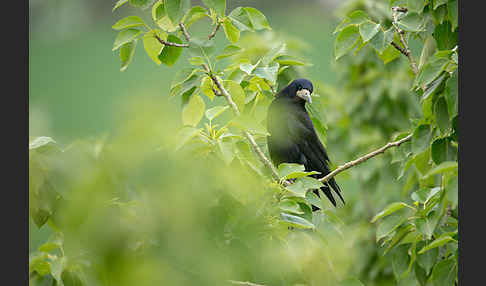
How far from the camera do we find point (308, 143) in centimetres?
308

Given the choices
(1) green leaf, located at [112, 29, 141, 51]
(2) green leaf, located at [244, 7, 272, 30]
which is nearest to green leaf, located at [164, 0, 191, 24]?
(1) green leaf, located at [112, 29, 141, 51]

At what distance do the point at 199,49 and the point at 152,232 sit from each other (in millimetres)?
1103

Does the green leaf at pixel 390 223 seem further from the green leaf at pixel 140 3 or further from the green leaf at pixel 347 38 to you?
the green leaf at pixel 140 3

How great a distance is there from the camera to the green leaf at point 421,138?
1.85m

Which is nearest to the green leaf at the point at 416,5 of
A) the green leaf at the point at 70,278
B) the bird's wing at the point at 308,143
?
the bird's wing at the point at 308,143

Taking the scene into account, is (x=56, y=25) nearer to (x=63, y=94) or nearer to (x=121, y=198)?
(x=63, y=94)

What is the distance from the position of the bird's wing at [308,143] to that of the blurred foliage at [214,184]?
0.46 m

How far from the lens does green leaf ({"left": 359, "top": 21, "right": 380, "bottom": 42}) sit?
180cm

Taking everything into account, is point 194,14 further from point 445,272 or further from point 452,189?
point 445,272

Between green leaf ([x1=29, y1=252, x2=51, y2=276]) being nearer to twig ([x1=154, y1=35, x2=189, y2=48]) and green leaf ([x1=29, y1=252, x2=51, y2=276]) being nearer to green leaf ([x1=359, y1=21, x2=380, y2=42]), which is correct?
twig ([x1=154, y1=35, x2=189, y2=48])

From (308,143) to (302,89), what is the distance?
0.40 m

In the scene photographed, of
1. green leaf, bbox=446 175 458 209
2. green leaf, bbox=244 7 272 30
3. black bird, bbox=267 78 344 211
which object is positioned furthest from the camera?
black bird, bbox=267 78 344 211

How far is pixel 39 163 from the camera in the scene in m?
1.11

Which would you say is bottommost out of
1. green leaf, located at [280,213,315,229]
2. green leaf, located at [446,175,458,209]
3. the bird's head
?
green leaf, located at [280,213,315,229]
